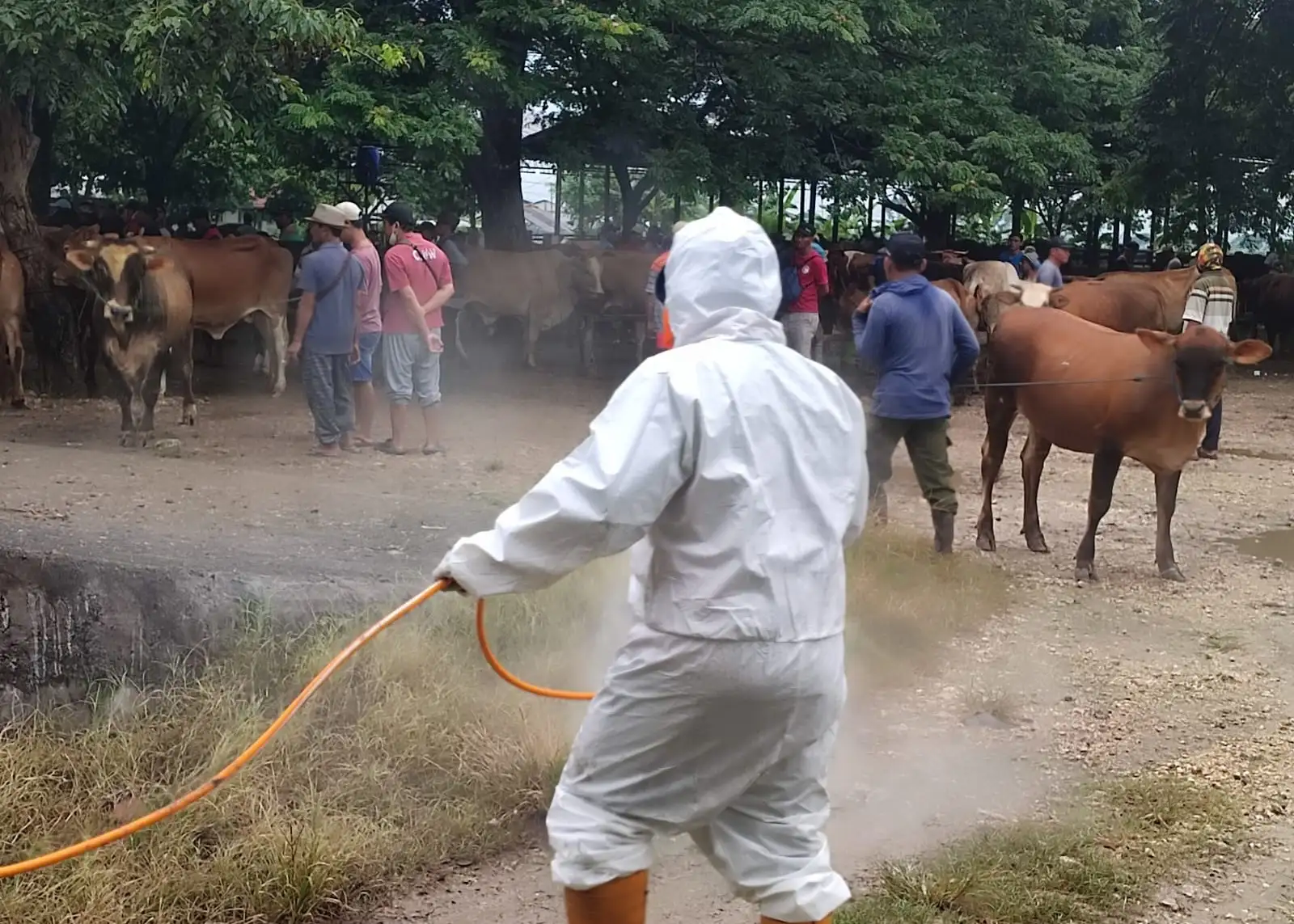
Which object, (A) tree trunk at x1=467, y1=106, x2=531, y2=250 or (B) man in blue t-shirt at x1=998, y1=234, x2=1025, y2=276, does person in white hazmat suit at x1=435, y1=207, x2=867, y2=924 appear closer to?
(A) tree trunk at x1=467, y1=106, x2=531, y2=250

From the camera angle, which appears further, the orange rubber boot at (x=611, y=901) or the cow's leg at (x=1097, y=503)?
the cow's leg at (x=1097, y=503)

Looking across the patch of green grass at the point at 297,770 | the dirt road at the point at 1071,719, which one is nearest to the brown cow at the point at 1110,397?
the dirt road at the point at 1071,719

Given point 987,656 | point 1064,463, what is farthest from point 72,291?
point 987,656

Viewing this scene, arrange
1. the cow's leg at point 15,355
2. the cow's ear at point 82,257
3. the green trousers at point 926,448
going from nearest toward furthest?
the green trousers at point 926,448 → the cow's ear at point 82,257 → the cow's leg at point 15,355

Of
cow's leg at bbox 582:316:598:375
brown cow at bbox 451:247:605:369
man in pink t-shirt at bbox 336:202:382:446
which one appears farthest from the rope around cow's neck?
brown cow at bbox 451:247:605:369

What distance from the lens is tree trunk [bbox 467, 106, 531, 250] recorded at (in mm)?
15484

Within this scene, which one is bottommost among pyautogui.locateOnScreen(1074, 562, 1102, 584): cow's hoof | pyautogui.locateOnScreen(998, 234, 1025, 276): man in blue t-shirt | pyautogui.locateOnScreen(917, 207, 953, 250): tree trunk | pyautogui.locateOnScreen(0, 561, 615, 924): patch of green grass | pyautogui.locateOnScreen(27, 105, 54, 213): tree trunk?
pyautogui.locateOnScreen(1074, 562, 1102, 584): cow's hoof

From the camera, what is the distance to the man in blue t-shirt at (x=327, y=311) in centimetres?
962

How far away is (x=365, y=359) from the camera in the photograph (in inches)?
405

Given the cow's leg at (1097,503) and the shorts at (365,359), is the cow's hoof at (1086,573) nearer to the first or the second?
the cow's leg at (1097,503)

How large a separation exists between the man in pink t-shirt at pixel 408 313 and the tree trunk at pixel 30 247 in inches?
150

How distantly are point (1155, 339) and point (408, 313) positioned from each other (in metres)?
4.70

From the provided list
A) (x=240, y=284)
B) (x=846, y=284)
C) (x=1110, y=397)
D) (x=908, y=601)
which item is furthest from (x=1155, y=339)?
(x=846, y=284)

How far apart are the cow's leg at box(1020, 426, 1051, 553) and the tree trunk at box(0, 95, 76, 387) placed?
819cm
